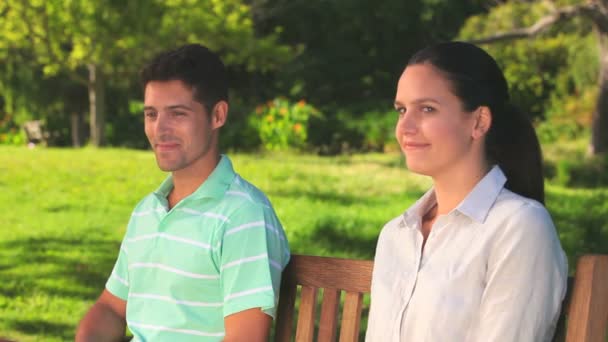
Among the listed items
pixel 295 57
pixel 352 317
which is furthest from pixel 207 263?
pixel 295 57

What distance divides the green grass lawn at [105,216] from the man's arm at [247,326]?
3.58 meters

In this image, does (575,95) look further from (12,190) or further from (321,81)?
(12,190)

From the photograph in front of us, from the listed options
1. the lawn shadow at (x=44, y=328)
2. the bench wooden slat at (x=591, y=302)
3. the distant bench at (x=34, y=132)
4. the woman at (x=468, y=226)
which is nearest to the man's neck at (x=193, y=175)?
the woman at (x=468, y=226)

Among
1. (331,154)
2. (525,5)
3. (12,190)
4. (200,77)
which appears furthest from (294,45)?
(200,77)

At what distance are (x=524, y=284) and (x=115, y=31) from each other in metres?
18.4

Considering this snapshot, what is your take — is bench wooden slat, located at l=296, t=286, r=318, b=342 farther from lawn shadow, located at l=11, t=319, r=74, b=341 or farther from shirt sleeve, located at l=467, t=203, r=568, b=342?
lawn shadow, located at l=11, t=319, r=74, b=341

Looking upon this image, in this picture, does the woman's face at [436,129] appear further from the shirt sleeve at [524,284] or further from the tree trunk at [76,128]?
the tree trunk at [76,128]

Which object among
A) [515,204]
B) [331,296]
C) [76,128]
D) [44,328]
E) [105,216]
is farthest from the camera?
[76,128]

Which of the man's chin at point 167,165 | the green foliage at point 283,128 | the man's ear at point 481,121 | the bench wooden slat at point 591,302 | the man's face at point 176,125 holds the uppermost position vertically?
the man's ear at point 481,121

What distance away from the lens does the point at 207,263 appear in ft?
8.50

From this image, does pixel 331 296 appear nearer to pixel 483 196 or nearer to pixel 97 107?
pixel 483 196

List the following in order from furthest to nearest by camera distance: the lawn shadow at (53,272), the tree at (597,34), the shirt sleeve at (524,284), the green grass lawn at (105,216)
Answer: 1. the tree at (597,34)
2. the green grass lawn at (105,216)
3. the lawn shadow at (53,272)
4. the shirt sleeve at (524,284)

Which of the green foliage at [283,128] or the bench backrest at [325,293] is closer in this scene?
the bench backrest at [325,293]

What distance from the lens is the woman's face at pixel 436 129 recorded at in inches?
85.2
